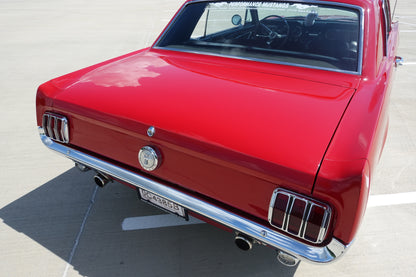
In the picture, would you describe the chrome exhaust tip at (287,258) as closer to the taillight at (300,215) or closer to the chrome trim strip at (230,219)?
the chrome trim strip at (230,219)

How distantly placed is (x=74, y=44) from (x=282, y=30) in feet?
22.4

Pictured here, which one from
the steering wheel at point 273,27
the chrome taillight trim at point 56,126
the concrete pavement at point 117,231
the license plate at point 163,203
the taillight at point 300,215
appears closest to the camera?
the taillight at point 300,215

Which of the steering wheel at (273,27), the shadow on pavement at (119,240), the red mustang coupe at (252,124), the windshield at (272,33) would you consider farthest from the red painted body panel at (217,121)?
the shadow on pavement at (119,240)

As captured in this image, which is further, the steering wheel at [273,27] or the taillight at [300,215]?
the steering wheel at [273,27]

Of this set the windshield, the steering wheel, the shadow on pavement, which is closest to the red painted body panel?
the windshield

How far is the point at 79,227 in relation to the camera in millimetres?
2516

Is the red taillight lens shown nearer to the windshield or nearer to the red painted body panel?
the red painted body panel

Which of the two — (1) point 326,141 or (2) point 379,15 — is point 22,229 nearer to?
(1) point 326,141

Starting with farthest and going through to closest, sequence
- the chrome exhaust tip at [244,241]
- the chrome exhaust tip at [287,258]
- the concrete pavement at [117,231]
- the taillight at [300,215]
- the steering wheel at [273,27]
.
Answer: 1. the steering wheel at [273,27]
2. the concrete pavement at [117,231]
3. the chrome exhaust tip at [244,241]
4. the chrome exhaust tip at [287,258]
5. the taillight at [300,215]

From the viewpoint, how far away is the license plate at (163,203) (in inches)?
76.2

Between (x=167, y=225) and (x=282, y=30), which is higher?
(x=282, y=30)

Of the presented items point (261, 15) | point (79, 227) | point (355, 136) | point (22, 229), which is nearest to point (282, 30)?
point (261, 15)

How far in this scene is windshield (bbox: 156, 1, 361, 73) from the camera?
2158 millimetres

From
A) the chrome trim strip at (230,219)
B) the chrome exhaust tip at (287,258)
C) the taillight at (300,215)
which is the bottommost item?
the chrome exhaust tip at (287,258)
